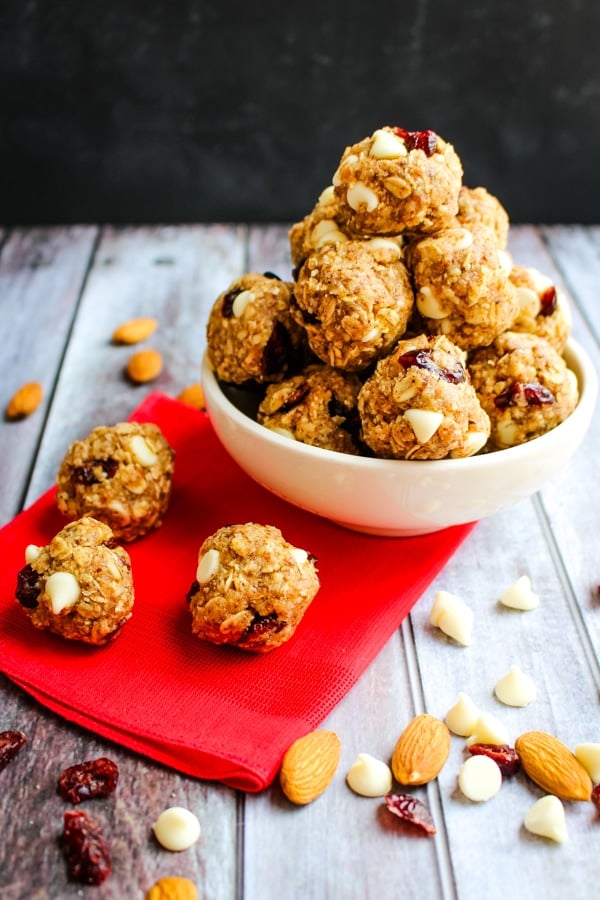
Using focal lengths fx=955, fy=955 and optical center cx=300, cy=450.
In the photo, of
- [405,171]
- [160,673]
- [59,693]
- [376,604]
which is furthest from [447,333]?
[59,693]

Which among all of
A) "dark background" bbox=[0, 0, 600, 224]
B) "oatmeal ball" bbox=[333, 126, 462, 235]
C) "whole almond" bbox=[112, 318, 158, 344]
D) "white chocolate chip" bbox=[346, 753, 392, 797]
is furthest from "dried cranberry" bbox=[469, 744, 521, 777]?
"dark background" bbox=[0, 0, 600, 224]

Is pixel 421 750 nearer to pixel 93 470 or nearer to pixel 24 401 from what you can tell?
pixel 93 470

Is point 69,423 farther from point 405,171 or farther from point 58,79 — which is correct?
point 58,79

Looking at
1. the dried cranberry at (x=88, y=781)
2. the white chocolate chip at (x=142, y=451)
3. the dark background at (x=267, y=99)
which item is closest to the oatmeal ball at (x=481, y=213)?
the white chocolate chip at (x=142, y=451)

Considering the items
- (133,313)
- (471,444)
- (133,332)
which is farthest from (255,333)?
(133,313)

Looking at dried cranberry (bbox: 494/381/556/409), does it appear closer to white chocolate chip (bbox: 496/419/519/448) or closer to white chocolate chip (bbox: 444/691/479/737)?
white chocolate chip (bbox: 496/419/519/448)
